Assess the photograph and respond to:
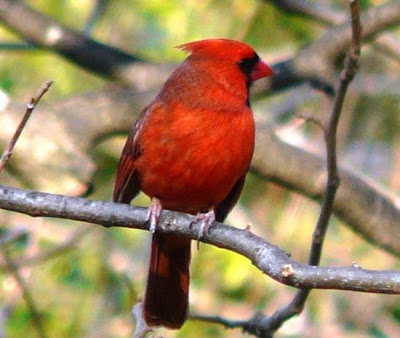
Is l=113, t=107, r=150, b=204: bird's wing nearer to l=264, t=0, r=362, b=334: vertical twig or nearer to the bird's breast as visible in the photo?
the bird's breast

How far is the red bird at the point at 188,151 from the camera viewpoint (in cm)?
391

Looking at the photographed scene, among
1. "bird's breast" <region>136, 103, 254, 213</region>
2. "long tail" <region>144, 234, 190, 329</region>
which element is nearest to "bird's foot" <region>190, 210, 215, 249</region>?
"bird's breast" <region>136, 103, 254, 213</region>

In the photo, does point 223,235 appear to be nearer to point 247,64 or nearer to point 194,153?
point 194,153

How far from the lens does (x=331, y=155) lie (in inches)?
139

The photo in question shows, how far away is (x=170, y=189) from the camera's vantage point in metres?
4.00

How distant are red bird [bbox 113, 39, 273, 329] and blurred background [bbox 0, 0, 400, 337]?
3.25 ft

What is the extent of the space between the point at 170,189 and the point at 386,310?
3.22 m

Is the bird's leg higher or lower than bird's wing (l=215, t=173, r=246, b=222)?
lower

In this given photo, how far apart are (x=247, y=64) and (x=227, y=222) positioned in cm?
221

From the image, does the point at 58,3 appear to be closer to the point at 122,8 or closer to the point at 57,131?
the point at 122,8

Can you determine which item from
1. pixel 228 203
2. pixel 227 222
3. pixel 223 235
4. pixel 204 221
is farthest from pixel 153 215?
pixel 227 222

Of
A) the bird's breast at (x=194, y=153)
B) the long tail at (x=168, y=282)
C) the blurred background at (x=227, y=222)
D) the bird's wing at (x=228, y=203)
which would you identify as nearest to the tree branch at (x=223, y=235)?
the bird's breast at (x=194, y=153)

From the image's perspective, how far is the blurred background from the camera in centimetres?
564

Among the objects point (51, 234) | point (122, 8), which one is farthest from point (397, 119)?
point (122, 8)
